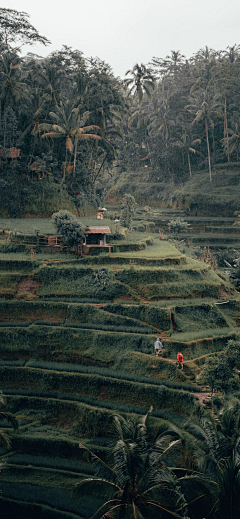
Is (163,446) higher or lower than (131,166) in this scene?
lower

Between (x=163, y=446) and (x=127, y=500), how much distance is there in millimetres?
1647

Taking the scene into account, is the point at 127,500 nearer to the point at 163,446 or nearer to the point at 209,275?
the point at 163,446

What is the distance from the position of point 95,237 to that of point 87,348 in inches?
354

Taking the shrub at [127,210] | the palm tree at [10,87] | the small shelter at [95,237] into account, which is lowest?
the small shelter at [95,237]

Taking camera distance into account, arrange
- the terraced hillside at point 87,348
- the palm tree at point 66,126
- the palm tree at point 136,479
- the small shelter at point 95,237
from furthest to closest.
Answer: the palm tree at point 66,126, the small shelter at point 95,237, the terraced hillside at point 87,348, the palm tree at point 136,479

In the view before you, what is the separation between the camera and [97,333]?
Answer: 68.8 ft

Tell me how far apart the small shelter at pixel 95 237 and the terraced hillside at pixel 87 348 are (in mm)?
972

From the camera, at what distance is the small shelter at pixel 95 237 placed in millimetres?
27156

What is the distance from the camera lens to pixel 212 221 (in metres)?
48.3

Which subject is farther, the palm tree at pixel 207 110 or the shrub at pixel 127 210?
the palm tree at pixel 207 110

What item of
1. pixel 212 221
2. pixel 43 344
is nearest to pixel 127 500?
pixel 43 344

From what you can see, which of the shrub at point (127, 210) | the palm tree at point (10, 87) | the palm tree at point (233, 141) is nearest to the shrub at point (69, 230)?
the shrub at point (127, 210)

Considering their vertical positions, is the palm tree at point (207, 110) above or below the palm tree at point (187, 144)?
above

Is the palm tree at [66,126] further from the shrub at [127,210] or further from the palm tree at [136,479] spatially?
the palm tree at [136,479]
